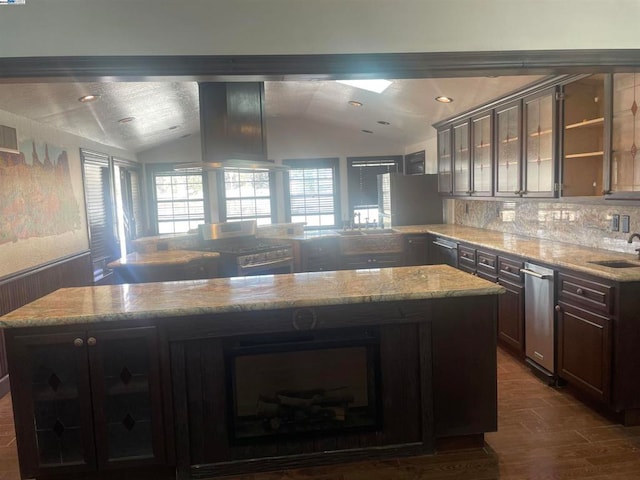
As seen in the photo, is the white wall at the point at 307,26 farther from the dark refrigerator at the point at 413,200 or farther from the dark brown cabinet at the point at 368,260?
the dark refrigerator at the point at 413,200

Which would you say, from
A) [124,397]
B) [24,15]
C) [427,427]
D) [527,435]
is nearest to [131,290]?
[124,397]

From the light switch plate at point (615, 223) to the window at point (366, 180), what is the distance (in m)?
5.05

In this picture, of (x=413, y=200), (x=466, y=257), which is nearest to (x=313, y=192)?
(x=413, y=200)

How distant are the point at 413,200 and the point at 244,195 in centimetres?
316

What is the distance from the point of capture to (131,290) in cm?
267

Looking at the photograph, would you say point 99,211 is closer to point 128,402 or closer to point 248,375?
point 128,402

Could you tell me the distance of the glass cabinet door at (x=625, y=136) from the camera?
292 centimetres

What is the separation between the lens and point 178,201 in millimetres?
8305

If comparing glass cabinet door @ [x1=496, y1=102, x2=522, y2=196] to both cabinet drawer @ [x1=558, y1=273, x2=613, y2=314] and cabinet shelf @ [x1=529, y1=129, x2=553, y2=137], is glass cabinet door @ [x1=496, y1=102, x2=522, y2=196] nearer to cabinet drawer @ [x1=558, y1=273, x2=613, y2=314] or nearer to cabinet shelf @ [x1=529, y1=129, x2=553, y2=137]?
cabinet shelf @ [x1=529, y1=129, x2=553, y2=137]

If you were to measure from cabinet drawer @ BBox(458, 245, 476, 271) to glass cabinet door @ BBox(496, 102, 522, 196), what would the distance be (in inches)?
24.9

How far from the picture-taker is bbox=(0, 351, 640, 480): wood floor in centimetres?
234

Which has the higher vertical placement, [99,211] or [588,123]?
[588,123]

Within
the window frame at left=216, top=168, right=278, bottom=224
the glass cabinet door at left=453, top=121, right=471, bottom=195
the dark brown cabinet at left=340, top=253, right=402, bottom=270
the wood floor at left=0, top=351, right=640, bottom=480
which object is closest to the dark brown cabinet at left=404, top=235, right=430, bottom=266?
the dark brown cabinet at left=340, top=253, right=402, bottom=270

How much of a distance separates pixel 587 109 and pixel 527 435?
2406mm
